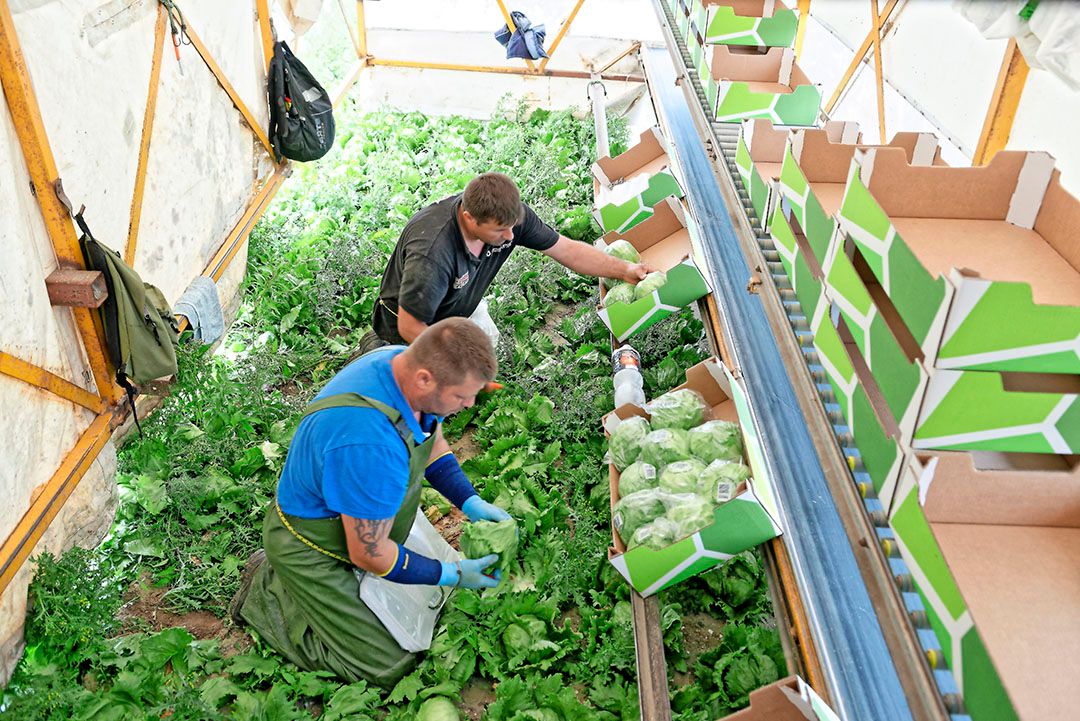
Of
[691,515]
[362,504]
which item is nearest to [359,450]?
[362,504]

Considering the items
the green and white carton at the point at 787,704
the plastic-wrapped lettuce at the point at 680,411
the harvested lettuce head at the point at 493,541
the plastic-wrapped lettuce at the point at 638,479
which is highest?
the plastic-wrapped lettuce at the point at 680,411

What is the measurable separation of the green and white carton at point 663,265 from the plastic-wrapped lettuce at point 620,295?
6 cm

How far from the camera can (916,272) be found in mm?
1851

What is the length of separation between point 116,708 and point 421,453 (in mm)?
1537

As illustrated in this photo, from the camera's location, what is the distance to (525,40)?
360 inches

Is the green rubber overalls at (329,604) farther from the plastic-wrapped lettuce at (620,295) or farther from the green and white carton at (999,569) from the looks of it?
the green and white carton at (999,569)

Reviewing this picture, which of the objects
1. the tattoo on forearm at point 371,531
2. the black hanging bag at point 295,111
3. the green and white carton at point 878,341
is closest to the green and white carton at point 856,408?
the green and white carton at point 878,341

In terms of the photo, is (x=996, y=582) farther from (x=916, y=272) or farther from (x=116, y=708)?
(x=116, y=708)

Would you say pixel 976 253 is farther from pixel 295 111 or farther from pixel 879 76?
pixel 295 111

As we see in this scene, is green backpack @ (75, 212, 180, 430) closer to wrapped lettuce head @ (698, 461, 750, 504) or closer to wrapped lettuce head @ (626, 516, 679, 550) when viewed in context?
wrapped lettuce head @ (626, 516, 679, 550)

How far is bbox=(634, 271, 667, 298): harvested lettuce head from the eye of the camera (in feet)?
14.6

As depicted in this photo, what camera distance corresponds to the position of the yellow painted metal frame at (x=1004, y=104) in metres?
5.01

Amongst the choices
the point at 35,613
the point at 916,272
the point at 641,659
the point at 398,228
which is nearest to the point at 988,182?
the point at 916,272

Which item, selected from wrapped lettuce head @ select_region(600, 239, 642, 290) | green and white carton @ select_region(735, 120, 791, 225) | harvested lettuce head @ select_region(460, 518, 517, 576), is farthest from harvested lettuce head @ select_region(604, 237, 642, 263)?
harvested lettuce head @ select_region(460, 518, 517, 576)
